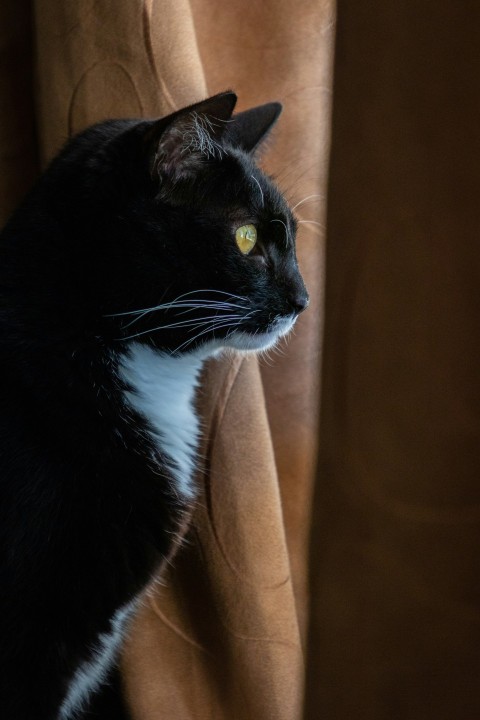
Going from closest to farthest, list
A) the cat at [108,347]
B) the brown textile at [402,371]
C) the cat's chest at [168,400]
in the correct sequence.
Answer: the brown textile at [402,371]
the cat at [108,347]
the cat's chest at [168,400]

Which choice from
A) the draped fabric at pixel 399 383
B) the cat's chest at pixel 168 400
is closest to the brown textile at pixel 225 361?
the cat's chest at pixel 168 400

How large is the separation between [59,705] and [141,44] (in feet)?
2.44

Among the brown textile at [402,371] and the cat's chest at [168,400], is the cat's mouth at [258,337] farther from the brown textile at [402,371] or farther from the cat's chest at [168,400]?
the brown textile at [402,371]

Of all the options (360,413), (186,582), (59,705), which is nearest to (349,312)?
(360,413)

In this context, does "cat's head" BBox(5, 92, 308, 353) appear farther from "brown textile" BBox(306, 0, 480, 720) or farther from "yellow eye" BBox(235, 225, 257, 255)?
"brown textile" BBox(306, 0, 480, 720)

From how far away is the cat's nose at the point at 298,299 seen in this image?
35.4 inches

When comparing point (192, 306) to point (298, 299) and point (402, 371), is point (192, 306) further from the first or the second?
point (402, 371)

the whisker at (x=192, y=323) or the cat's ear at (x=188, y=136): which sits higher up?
the cat's ear at (x=188, y=136)

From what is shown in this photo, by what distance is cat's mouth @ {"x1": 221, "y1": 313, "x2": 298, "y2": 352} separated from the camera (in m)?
0.89

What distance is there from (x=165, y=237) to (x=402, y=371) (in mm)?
580

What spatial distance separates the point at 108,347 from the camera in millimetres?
832

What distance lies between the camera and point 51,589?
2.42ft

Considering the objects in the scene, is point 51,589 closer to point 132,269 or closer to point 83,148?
point 132,269

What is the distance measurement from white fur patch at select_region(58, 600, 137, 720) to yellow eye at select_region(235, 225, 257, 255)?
422 millimetres
